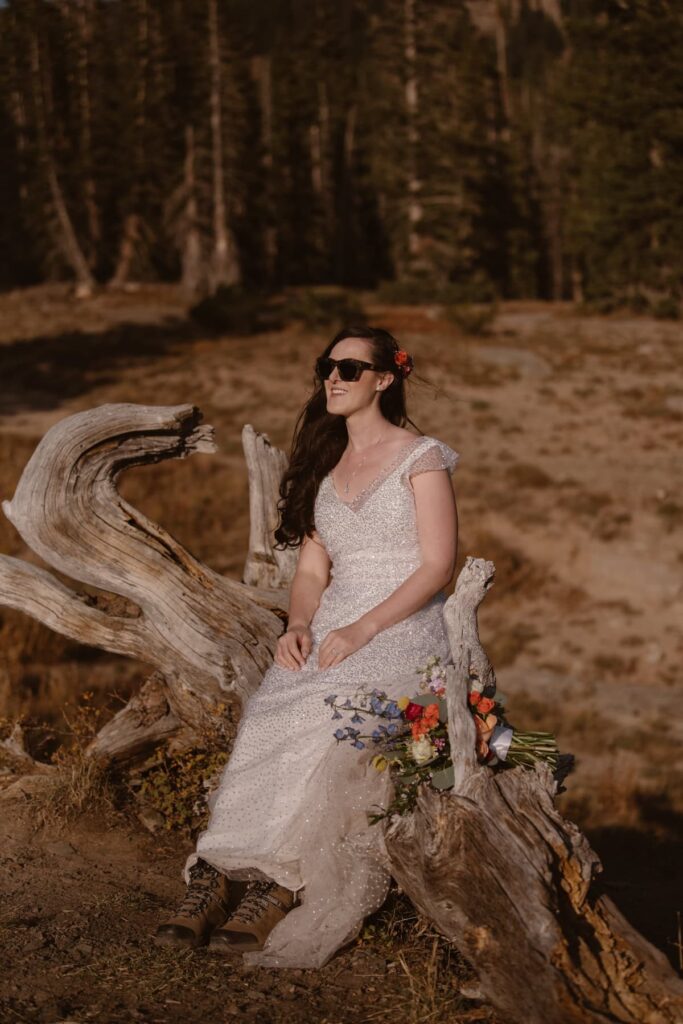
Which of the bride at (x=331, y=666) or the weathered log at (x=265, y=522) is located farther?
the weathered log at (x=265, y=522)

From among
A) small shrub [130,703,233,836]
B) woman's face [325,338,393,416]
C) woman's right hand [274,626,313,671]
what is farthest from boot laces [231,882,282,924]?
woman's face [325,338,393,416]

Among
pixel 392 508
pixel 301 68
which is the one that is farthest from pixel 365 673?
pixel 301 68

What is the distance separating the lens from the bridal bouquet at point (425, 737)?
12.2 feet

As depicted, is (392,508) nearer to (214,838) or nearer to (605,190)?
(214,838)

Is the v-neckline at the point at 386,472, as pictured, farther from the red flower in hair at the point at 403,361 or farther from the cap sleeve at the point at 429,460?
the red flower in hair at the point at 403,361

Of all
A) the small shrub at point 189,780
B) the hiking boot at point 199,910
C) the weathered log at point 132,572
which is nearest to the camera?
the hiking boot at point 199,910

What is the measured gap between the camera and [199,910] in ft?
13.4

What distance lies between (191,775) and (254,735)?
1.40 m

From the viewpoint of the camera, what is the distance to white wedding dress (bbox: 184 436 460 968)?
387 cm

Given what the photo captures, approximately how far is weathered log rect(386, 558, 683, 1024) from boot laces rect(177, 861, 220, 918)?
82cm

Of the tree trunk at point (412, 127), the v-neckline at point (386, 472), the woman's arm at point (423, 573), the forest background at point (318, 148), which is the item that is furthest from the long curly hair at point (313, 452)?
the tree trunk at point (412, 127)

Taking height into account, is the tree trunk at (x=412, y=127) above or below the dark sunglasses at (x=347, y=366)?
above

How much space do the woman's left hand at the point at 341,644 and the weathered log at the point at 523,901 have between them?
2.02 feet

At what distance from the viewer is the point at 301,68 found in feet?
176
